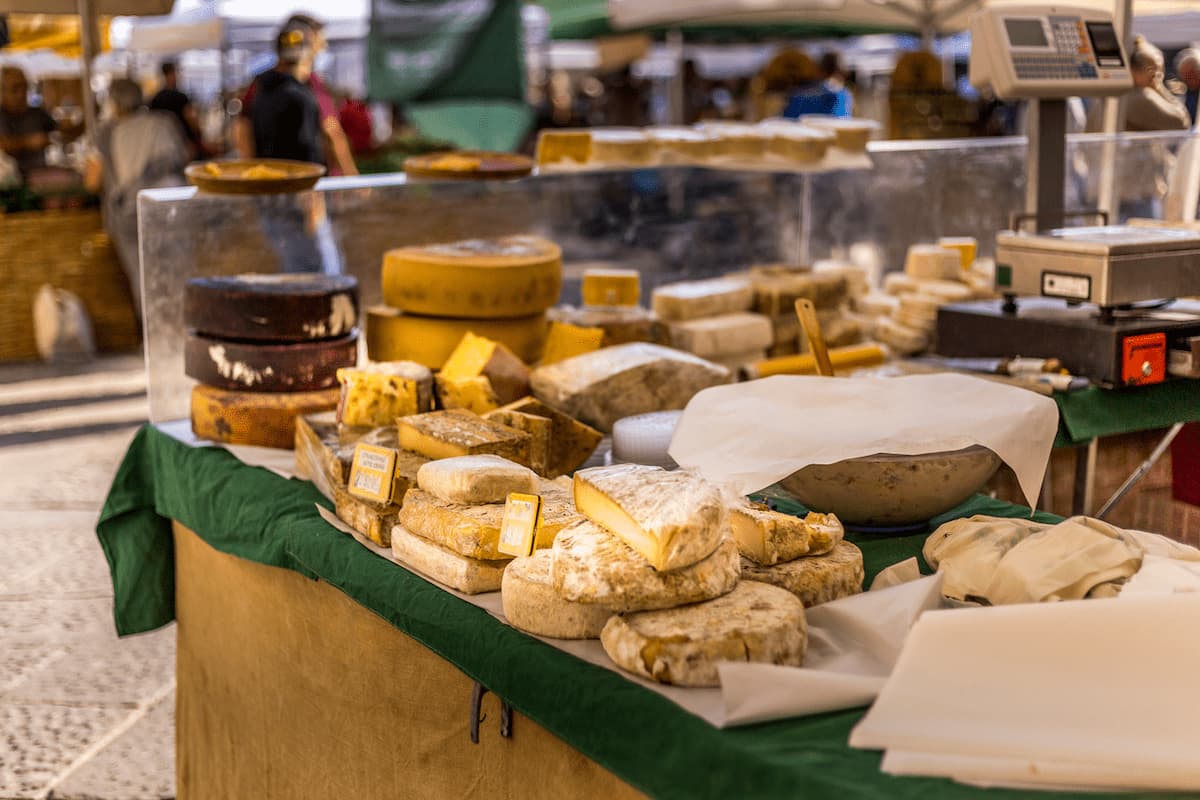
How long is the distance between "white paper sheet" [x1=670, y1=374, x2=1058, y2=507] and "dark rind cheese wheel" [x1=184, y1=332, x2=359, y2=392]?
3.04 ft

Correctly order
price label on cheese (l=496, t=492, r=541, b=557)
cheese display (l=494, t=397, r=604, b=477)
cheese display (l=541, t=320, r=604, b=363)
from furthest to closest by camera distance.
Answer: cheese display (l=541, t=320, r=604, b=363) → cheese display (l=494, t=397, r=604, b=477) → price label on cheese (l=496, t=492, r=541, b=557)

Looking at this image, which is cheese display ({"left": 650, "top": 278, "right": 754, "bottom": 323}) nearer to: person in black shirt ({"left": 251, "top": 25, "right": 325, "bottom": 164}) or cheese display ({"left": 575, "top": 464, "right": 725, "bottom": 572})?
cheese display ({"left": 575, "top": 464, "right": 725, "bottom": 572})

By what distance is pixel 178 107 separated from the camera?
27.0ft

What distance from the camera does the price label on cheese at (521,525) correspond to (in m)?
1.75

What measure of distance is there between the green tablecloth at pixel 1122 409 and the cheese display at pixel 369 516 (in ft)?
5.16

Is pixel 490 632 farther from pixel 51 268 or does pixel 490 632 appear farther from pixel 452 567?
pixel 51 268

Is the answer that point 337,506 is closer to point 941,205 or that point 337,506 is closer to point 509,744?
point 509,744

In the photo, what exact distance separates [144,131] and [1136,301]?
5775mm

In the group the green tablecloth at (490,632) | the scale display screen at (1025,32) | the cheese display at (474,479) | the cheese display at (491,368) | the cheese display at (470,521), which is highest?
the scale display screen at (1025,32)

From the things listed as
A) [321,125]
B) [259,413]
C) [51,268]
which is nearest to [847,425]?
[259,413]

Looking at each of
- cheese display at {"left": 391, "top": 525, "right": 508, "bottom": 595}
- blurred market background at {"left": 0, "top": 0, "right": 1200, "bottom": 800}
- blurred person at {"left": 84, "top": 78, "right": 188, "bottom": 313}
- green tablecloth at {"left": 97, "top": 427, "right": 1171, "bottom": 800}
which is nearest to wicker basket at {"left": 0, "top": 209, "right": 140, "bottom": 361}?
blurred market background at {"left": 0, "top": 0, "right": 1200, "bottom": 800}

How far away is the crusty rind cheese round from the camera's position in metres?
1.47

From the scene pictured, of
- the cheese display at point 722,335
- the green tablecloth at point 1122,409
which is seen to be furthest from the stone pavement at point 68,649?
the green tablecloth at point 1122,409

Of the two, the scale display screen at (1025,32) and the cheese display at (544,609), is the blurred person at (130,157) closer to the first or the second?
the scale display screen at (1025,32)
